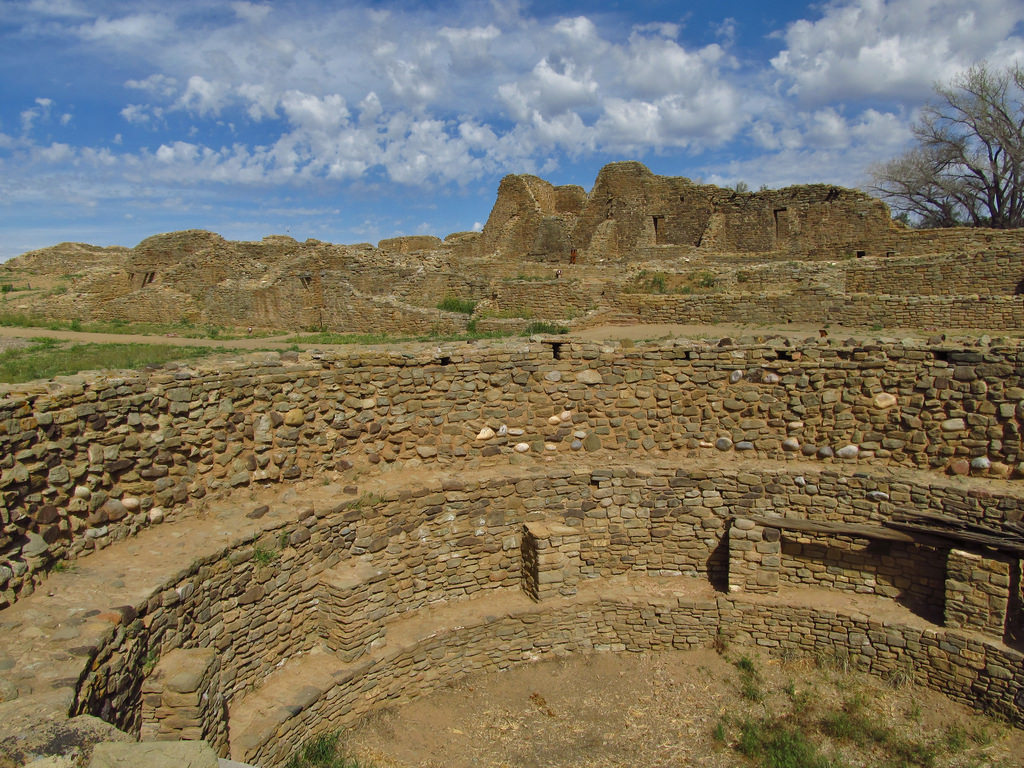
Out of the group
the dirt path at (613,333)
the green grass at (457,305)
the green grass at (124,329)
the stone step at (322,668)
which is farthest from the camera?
the green grass at (457,305)

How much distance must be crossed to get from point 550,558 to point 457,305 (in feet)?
29.5

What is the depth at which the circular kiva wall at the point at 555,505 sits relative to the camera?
20.2 feet

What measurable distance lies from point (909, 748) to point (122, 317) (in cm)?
2120

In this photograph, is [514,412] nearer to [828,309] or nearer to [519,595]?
[519,595]

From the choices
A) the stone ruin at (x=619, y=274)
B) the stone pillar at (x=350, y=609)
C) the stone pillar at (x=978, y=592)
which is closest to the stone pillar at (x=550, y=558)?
the stone pillar at (x=350, y=609)

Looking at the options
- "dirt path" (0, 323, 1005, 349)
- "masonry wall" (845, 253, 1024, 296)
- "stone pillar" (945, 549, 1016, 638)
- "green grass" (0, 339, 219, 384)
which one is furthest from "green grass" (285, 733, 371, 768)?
"masonry wall" (845, 253, 1024, 296)

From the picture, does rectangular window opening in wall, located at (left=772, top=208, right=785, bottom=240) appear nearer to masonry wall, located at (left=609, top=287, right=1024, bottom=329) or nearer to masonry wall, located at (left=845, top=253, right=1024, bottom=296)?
masonry wall, located at (left=845, top=253, right=1024, bottom=296)

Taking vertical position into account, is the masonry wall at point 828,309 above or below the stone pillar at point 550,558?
above

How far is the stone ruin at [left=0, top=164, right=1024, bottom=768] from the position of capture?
566 cm

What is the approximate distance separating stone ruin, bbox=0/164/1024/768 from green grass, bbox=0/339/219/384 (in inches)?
30.6

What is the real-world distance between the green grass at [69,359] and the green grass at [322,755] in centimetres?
418

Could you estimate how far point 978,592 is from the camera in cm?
719

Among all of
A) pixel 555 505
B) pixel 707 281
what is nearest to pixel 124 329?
pixel 555 505

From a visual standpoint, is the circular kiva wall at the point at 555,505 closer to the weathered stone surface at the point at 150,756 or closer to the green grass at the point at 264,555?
the green grass at the point at 264,555
